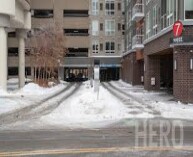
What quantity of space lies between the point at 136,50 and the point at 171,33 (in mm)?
26521

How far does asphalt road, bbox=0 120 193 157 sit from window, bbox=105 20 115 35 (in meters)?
72.4

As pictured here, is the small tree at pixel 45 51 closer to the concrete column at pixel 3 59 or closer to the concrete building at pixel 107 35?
the concrete column at pixel 3 59

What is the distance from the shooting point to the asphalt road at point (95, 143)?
A: 35.2ft

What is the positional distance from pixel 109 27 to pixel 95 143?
3022 inches

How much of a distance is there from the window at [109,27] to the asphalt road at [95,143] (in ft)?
237

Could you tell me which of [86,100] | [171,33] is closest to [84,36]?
[171,33]

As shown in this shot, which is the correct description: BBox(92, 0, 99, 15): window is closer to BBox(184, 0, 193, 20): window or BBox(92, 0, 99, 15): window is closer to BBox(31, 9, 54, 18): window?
BBox(31, 9, 54, 18): window

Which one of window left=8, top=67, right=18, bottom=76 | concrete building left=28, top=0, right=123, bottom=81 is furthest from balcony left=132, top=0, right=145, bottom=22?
window left=8, top=67, right=18, bottom=76

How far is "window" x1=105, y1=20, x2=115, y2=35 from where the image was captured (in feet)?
289

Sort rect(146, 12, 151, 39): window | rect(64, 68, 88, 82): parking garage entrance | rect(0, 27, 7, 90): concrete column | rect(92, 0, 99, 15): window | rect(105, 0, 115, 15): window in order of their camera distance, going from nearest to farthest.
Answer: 1. rect(0, 27, 7, 90): concrete column
2. rect(146, 12, 151, 39): window
3. rect(64, 68, 88, 82): parking garage entrance
4. rect(92, 0, 99, 15): window
5. rect(105, 0, 115, 15): window

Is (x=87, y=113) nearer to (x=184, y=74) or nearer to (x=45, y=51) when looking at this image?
(x=184, y=74)

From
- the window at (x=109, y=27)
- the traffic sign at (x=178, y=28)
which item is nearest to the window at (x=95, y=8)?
the window at (x=109, y=27)

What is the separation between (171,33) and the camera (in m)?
28.6

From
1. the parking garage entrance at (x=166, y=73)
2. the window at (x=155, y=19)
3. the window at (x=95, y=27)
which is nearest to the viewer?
the window at (x=155, y=19)
